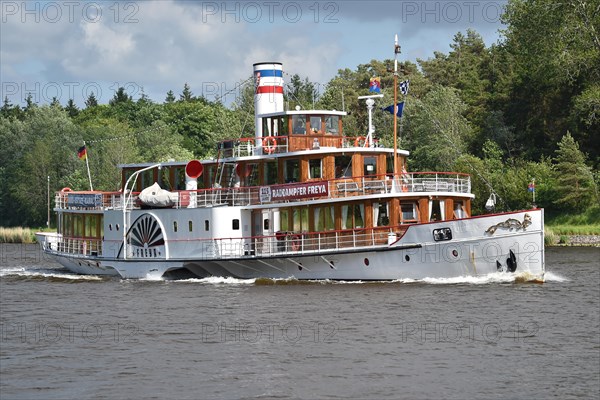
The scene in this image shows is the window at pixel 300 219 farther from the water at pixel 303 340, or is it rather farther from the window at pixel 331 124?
the window at pixel 331 124

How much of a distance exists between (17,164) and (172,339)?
70.3 meters

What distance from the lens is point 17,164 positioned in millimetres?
92875

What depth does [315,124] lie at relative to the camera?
3878 centimetres

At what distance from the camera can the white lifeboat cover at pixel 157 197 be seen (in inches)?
1558

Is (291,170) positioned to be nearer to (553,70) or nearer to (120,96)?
(553,70)

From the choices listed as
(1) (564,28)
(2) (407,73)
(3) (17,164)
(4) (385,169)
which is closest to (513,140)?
(1) (564,28)

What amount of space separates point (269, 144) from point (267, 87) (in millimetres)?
3819

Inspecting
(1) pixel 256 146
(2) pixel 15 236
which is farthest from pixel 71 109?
(1) pixel 256 146

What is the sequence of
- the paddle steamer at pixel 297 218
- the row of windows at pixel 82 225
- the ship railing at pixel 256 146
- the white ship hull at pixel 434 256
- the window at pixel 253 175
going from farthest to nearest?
1. the row of windows at pixel 82 225
2. the window at pixel 253 175
3. the ship railing at pixel 256 146
4. the paddle steamer at pixel 297 218
5. the white ship hull at pixel 434 256

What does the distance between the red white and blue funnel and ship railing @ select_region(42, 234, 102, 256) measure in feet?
29.8

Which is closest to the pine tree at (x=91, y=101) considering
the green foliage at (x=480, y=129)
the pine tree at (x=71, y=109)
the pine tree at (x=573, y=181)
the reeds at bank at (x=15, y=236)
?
the pine tree at (x=71, y=109)

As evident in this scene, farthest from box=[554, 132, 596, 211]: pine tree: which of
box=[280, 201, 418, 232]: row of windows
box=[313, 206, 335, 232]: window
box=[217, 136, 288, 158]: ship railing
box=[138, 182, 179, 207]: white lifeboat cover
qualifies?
box=[138, 182, 179, 207]: white lifeboat cover

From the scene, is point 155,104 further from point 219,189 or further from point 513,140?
point 219,189

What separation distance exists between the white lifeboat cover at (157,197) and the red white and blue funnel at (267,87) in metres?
5.15
